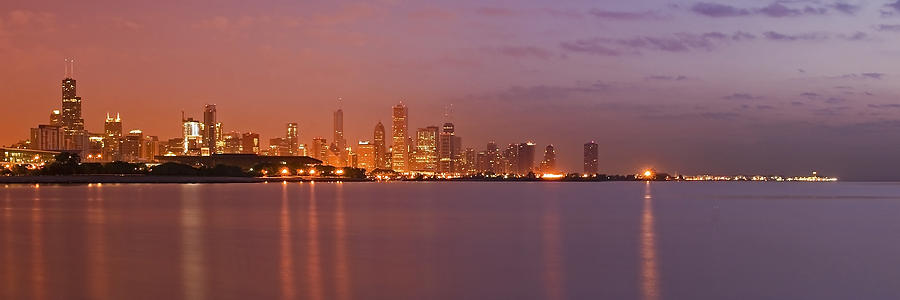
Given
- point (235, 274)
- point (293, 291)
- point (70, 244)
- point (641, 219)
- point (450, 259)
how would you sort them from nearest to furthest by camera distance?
point (293, 291) → point (235, 274) → point (450, 259) → point (70, 244) → point (641, 219)

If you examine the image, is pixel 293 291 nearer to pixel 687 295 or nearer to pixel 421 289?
pixel 421 289

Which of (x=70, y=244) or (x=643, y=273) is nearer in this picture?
(x=643, y=273)

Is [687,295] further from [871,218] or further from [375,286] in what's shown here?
[871,218]

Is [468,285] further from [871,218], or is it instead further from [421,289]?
[871,218]

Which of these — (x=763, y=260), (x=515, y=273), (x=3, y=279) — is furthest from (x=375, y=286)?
(x=763, y=260)

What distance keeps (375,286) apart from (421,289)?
116 cm

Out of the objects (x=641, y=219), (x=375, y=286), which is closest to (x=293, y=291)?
(x=375, y=286)

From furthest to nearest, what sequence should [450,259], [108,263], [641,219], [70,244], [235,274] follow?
[641,219] → [70,244] → [450,259] → [108,263] → [235,274]

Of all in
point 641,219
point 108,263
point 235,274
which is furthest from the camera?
point 641,219

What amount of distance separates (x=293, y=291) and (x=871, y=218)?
46391 millimetres

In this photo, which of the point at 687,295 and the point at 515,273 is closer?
the point at 687,295

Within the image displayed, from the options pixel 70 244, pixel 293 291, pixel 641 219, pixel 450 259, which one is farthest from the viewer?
pixel 641 219

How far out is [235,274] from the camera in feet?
Answer: 80.7

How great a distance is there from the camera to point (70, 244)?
34188mm
